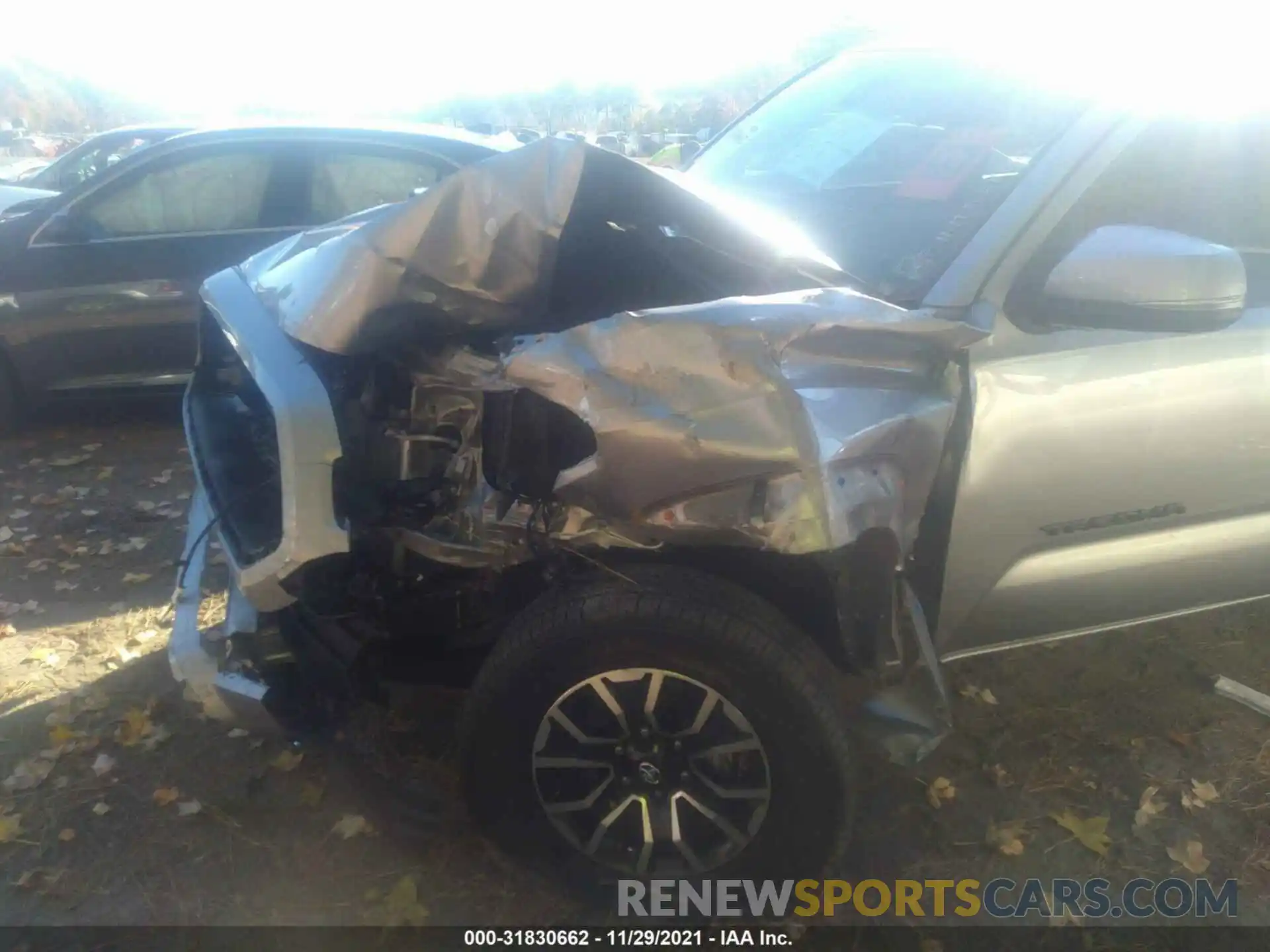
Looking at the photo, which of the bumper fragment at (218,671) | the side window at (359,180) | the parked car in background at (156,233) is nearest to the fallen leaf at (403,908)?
the bumper fragment at (218,671)

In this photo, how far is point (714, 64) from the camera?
33156 millimetres

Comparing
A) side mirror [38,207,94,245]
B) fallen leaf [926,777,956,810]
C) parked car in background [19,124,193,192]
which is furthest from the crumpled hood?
parked car in background [19,124,193,192]

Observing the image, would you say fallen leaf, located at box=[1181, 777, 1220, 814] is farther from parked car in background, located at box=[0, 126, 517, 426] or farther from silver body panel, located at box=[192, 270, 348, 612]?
parked car in background, located at box=[0, 126, 517, 426]

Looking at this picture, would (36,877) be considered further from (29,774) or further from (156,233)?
(156,233)

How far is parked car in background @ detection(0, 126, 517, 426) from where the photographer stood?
5035 mm

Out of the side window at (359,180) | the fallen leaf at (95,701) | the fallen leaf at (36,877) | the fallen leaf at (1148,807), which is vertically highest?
the side window at (359,180)

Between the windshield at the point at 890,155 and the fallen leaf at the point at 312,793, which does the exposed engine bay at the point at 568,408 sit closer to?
the windshield at the point at 890,155

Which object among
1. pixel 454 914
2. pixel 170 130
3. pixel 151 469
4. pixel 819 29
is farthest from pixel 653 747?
pixel 819 29

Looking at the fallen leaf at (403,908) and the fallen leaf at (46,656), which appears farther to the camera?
the fallen leaf at (46,656)

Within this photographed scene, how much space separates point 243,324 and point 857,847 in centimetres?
209

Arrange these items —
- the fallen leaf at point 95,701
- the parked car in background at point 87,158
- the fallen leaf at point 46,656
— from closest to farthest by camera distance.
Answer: the fallen leaf at point 95,701 → the fallen leaf at point 46,656 → the parked car in background at point 87,158

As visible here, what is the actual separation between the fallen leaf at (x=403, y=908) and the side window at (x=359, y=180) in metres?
3.79

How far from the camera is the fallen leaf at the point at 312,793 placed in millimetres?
2744

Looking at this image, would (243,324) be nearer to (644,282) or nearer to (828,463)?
(644,282)
